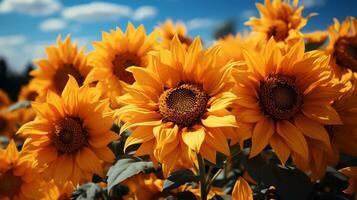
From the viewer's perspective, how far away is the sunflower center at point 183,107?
2107 millimetres

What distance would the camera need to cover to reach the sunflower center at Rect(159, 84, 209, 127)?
83.0 inches

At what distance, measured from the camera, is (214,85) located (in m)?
2.09

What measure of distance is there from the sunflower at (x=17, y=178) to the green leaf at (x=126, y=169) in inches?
37.4

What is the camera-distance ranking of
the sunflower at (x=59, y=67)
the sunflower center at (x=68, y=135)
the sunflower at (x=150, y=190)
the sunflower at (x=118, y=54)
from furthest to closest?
the sunflower at (x=59, y=67)
the sunflower at (x=118, y=54)
the sunflower at (x=150, y=190)
the sunflower center at (x=68, y=135)

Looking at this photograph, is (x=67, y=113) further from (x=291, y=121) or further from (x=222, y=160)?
(x=291, y=121)

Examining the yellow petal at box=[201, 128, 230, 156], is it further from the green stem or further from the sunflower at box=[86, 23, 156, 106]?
the sunflower at box=[86, 23, 156, 106]

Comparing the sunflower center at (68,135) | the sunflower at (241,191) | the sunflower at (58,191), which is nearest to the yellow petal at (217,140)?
the sunflower at (241,191)

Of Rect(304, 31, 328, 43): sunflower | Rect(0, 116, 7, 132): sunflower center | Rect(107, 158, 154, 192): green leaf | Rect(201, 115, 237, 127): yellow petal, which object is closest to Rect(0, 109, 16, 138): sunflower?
Rect(0, 116, 7, 132): sunflower center

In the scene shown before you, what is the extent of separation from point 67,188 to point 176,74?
1.41m


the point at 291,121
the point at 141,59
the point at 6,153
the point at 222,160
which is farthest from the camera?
the point at 141,59

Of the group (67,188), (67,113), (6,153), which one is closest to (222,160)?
(67,113)

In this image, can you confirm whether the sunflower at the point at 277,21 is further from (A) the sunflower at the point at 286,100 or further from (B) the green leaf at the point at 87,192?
(B) the green leaf at the point at 87,192

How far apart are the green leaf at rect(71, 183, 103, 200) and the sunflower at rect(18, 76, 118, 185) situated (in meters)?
0.16

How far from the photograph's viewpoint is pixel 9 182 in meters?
2.95
